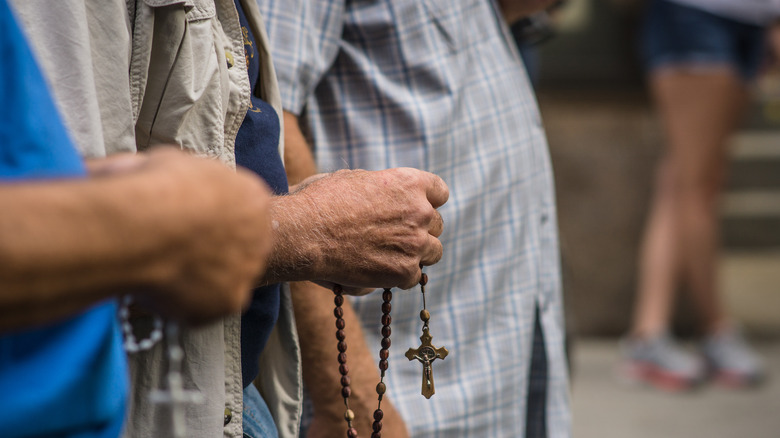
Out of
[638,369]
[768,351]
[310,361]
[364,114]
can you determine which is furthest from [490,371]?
[768,351]

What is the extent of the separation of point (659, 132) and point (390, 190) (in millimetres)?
3257

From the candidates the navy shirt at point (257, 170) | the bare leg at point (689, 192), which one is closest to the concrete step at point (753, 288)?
the bare leg at point (689, 192)

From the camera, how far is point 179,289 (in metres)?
0.62

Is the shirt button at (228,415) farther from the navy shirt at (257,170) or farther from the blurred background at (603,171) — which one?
the blurred background at (603,171)

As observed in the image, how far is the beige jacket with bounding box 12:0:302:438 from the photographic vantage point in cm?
82

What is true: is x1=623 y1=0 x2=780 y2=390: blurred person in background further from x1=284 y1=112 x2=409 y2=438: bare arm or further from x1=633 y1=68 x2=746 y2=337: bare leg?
x1=284 y1=112 x2=409 y2=438: bare arm

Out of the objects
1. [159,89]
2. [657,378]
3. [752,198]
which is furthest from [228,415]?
[752,198]

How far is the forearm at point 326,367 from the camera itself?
128 cm

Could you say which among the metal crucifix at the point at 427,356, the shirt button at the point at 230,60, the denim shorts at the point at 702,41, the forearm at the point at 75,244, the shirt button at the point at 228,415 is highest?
the forearm at the point at 75,244

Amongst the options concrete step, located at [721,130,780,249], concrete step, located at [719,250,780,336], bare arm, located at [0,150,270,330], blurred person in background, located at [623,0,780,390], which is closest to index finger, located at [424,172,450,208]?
bare arm, located at [0,150,270,330]

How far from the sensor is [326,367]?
1294mm

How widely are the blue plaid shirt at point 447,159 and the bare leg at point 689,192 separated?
2.05 meters

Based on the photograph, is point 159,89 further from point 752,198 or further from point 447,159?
point 752,198

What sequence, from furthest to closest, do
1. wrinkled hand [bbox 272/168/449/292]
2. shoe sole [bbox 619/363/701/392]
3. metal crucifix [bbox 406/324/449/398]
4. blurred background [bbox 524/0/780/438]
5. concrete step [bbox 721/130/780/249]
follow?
concrete step [bbox 721/130/780/249] → blurred background [bbox 524/0/780/438] → shoe sole [bbox 619/363/701/392] → metal crucifix [bbox 406/324/449/398] → wrinkled hand [bbox 272/168/449/292]
